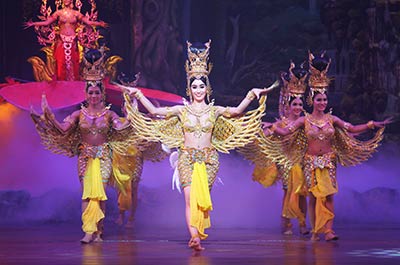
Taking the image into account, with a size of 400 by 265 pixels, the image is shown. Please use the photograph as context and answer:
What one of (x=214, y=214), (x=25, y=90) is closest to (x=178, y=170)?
(x=25, y=90)

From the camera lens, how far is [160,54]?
525 inches

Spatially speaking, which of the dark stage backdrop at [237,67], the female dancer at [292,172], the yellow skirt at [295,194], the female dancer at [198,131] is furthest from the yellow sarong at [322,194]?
the dark stage backdrop at [237,67]

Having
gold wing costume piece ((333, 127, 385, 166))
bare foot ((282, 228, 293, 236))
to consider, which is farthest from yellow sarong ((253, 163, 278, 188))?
gold wing costume piece ((333, 127, 385, 166))

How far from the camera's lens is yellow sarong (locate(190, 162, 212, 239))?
824cm

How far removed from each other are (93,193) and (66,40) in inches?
118

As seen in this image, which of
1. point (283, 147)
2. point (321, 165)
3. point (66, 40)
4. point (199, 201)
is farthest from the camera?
point (66, 40)

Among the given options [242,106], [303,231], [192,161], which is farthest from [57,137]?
[303,231]

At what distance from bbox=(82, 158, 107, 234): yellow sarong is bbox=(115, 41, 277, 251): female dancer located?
21.2 inches

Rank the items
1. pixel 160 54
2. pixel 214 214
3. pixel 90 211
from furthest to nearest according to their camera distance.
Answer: pixel 160 54
pixel 214 214
pixel 90 211

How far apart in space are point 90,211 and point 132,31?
4.87 meters

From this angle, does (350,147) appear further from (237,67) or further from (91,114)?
(237,67)

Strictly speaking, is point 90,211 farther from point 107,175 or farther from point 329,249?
point 329,249

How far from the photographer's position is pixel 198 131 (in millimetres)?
8422

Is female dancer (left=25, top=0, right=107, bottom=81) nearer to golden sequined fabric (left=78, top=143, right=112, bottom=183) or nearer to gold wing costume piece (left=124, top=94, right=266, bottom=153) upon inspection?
golden sequined fabric (left=78, top=143, right=112, bottom=183)
